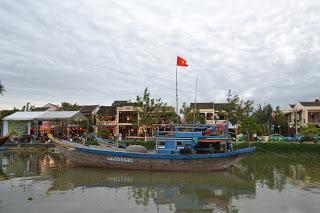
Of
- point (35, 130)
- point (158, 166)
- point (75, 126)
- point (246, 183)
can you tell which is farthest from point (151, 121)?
point (246, 183)

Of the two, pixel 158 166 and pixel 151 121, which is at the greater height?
pixel 151 121

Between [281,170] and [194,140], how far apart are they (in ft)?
18.3

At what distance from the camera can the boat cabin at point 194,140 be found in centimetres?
1975

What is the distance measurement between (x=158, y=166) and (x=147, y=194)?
19.3ft

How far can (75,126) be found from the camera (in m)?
46.7

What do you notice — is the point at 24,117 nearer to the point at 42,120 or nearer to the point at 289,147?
the point at 42,120

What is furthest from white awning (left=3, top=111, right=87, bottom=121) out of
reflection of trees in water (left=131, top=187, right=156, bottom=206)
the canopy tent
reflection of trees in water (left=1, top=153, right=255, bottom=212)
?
reflection of trees in water (left=131, top=187, right=156, bottom=206)

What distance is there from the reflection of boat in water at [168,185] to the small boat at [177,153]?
0.49m

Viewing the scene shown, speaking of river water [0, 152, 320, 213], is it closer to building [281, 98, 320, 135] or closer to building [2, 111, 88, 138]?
building [2, 111, 88, 138]

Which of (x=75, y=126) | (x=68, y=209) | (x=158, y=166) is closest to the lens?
(x=68, y=209)

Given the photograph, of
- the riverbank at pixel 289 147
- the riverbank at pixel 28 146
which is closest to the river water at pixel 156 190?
the riverbank at pixel 289 147

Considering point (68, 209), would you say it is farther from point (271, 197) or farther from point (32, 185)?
point (271, 197)

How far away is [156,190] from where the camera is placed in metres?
Answer: 14.1

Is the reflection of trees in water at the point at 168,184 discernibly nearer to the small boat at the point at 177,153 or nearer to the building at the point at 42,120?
the small boat at the point at 177,153
